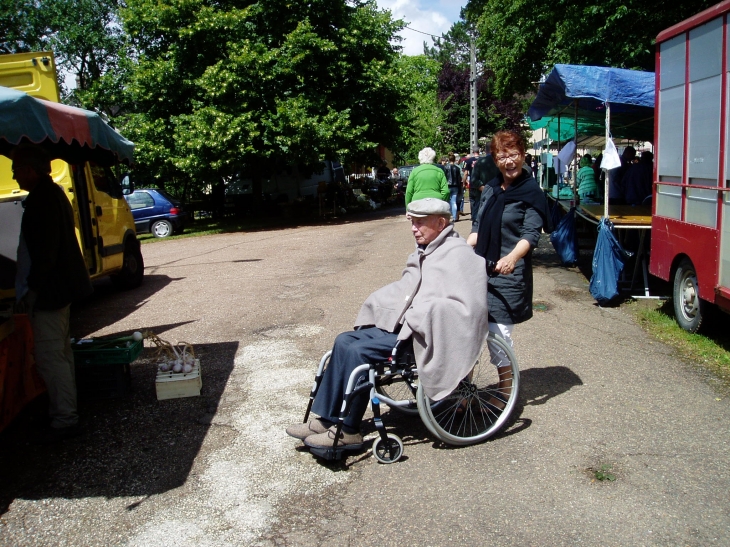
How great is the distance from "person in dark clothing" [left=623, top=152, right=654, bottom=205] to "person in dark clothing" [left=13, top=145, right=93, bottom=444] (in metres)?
10.6

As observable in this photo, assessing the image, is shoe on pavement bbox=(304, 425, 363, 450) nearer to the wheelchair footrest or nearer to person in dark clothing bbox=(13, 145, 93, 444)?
the wheelchair footrest

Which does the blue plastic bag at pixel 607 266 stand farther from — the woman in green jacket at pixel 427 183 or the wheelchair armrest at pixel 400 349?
the wheelchair armrest at pixel 400 349

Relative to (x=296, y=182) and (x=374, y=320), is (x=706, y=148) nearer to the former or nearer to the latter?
(x=374, y=320)

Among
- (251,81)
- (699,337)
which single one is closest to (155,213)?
(251,81)

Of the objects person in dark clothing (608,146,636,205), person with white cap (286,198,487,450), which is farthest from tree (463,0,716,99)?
person with white cap (286,198,487,450)

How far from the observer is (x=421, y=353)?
4.00 metres

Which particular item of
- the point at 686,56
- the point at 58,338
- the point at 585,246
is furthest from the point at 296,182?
the point at 58,338

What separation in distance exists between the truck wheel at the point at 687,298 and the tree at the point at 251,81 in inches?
540

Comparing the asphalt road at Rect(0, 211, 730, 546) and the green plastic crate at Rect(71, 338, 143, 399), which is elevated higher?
the green plastic crate at Rect(71, 338, 143, 399)

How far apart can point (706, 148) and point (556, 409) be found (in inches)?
130

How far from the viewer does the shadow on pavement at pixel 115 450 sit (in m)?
4.00

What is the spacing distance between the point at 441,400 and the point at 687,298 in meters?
4.15

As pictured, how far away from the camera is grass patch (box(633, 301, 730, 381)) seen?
6.09m

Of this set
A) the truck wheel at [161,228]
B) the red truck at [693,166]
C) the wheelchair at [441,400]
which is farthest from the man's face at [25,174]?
the truck wheel at [161,228]
